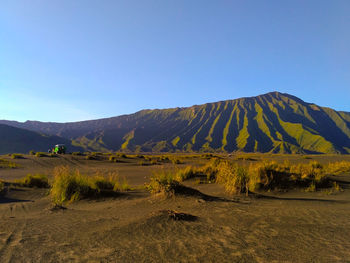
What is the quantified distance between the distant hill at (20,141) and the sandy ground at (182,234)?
75727mm

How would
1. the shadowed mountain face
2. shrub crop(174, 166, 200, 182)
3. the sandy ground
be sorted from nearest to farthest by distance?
the sandy ground → shrub crop(174, 166, 200, 182) → the shadowed mountain face

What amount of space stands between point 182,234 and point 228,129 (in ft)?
400

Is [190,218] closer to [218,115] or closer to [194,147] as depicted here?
[194,147]

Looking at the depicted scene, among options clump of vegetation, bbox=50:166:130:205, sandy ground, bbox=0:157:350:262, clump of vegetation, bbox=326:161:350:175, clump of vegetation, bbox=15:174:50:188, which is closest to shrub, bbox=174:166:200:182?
clump of vegetation, bbox=50:166:130:205

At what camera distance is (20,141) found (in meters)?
69.0

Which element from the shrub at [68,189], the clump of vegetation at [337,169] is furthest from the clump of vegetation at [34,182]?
the clump of vegetation at [337,169]

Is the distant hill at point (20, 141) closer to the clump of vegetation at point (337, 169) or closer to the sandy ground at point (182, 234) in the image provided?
the sandy ground at point (182, 234)

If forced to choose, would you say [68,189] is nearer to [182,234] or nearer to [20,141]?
[182,234]

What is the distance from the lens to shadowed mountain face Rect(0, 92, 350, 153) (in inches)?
3898

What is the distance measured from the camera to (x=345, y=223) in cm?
399

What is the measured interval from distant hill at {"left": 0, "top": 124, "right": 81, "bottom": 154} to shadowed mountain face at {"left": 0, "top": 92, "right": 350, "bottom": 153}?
17.5 m

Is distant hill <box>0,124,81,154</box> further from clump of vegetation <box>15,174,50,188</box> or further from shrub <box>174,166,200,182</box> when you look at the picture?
shrub <box>174,166,200,182</box>

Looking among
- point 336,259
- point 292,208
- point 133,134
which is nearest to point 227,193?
point 292,208

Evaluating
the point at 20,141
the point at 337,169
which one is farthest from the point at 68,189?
the point at 20,141
